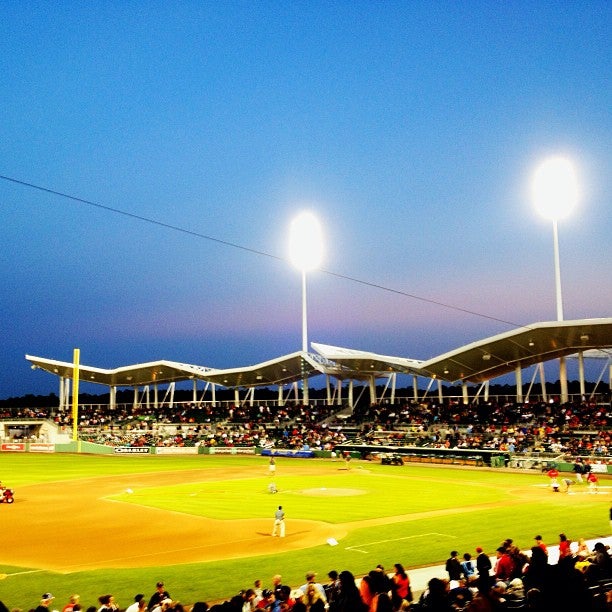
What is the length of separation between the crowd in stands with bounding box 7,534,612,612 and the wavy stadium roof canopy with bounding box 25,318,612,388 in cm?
3919

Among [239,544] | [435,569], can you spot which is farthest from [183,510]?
[435,569]

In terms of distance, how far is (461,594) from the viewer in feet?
33.7

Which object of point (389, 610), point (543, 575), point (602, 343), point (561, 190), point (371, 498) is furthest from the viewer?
point (602, 343)

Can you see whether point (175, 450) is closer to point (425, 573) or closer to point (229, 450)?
point (229, 450)

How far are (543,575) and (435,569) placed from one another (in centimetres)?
684

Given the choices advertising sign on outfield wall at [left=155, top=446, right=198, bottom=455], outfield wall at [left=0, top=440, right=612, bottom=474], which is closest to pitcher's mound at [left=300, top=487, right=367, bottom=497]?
outfield wall at [left=0, top=440, right=612, bottom=474]

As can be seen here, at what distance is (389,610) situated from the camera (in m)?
8.52

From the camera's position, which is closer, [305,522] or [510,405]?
[305,522]

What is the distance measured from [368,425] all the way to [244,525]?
45955 millimetres

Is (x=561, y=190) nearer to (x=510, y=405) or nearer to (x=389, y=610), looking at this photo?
(x=510, y=405)

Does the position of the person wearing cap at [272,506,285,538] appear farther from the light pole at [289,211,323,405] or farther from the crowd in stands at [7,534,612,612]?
the light pole at [289,211,323,405]

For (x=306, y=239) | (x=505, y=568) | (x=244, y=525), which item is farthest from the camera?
(x=306, y=239)

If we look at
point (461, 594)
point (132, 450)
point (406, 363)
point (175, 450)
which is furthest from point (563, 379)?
point (461, 594)

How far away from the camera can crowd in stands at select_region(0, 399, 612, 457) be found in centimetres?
5281
